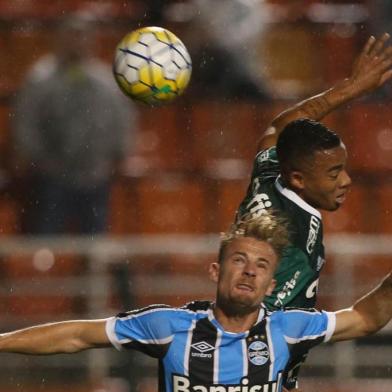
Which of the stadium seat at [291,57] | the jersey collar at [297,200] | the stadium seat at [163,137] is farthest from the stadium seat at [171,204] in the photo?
the jersey collar at [297,200]

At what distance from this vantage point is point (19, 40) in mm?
10078

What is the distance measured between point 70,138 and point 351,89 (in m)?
3.58

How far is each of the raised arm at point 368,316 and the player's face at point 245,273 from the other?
0.35 m

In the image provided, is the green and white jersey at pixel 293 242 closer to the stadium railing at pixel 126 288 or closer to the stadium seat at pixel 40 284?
the stadium railing at pixel 126 288

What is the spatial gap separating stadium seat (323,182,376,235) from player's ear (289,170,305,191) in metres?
4.09

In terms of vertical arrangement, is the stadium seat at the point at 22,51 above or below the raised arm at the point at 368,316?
above

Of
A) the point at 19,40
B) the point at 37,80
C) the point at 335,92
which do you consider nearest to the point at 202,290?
the point at 37,80

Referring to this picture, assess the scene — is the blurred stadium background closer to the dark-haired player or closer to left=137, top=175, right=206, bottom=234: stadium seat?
left=137, top=175, right=206, bottom=234: stadium seat

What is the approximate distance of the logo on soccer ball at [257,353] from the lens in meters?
4.80

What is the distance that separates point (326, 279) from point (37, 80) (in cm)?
249

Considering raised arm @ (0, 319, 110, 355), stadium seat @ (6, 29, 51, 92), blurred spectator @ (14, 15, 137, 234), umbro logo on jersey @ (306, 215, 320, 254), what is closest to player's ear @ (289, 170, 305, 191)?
umbro logo on jersey @ (306, 215, 320, 254)

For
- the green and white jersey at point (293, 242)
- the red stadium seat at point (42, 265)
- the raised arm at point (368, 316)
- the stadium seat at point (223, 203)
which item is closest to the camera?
the raised arm at point (368, 316)

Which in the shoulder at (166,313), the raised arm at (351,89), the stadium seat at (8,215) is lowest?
the shoulder at (166,313)

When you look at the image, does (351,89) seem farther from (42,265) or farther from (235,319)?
(42,265)
